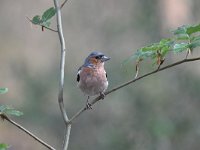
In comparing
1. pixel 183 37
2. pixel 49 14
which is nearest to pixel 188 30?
pixel 183 37

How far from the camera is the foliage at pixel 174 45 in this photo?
2260 mm

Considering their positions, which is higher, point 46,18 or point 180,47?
point 46,18

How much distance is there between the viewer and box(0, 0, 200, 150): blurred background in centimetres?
883

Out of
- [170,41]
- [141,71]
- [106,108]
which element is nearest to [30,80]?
[106,108]

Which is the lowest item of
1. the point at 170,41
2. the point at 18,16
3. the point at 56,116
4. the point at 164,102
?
the point at 56,116

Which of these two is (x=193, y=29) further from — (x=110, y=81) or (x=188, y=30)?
(x=110, y=81)

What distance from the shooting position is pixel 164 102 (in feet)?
30.9

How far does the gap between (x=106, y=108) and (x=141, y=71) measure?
138 centimetres

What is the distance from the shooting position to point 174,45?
90.4 inches

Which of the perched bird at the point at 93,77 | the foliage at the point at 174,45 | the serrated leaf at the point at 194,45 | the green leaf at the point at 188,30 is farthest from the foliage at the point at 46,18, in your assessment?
the perched bird at the point at 93,77

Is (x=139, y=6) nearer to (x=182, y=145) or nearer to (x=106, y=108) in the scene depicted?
(x=106, y=108)

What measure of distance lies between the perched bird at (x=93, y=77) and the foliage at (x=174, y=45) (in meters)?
2.20

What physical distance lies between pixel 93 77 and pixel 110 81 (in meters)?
5.03

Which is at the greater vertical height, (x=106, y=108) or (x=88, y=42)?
(x=88, y=42)
